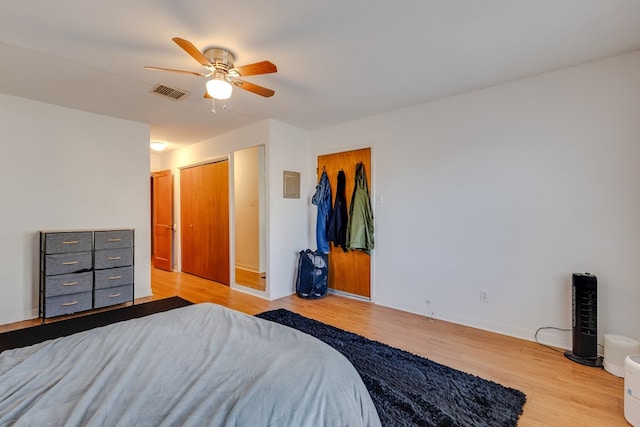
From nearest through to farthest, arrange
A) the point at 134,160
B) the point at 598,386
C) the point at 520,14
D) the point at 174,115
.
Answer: the point at 520,14, the point at 598,386, the point at 174,115, the point at 134,160

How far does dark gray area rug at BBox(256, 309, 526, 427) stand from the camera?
65.4 inches

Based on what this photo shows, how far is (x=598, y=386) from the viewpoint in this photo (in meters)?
2.02

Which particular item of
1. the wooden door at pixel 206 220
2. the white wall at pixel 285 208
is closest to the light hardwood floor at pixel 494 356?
the white wall at pixel 285 208

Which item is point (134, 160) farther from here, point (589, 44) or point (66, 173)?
point (589, 44)

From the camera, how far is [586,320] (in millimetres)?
2326

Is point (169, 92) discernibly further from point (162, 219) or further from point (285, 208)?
point (162, 219)

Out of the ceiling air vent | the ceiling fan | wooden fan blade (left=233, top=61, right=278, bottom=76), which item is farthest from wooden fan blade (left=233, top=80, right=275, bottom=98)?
the ceiling air vent

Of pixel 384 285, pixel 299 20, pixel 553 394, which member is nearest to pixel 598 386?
pixel 553 394

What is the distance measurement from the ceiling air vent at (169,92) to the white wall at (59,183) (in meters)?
1.28

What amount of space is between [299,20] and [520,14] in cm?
140

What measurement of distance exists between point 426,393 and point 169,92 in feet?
11.3

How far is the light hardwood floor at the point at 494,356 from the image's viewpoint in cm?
179

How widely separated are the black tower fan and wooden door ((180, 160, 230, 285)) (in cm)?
415

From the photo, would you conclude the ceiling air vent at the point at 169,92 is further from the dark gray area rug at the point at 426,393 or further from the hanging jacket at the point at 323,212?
the dark gray area rug at the point at 426,393
